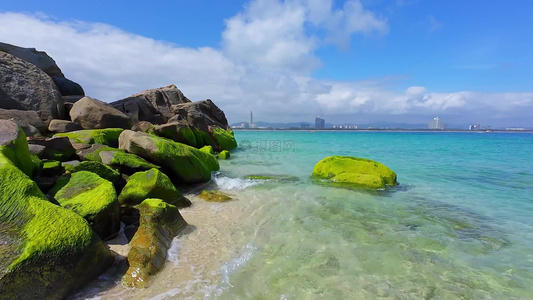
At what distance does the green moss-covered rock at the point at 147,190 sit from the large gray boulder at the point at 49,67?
49.7ft

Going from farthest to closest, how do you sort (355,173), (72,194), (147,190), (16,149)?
(355,173) < (147,190) < (72,194) < (16,149)

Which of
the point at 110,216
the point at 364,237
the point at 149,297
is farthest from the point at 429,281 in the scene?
the point at 110,216

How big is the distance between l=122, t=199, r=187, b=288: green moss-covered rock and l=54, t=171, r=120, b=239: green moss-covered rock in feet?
1.78

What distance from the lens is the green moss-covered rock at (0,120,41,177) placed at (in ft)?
16.1

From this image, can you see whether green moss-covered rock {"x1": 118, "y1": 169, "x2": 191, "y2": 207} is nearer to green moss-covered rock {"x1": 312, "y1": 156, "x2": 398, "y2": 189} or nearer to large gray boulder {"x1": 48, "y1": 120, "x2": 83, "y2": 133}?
green moss-covered rock {"x1": 312, "y1": 156, "x2": 398, "y2": 189}

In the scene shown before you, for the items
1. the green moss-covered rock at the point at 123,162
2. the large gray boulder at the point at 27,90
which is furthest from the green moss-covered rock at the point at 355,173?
the large gray boulder at the point at 27,90

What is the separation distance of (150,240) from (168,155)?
15.8 feet

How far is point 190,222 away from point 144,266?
2.24 meters

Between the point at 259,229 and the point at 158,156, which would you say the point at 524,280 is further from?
the point at 158,156

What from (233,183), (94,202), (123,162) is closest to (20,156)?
(94,202)

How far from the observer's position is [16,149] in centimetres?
522

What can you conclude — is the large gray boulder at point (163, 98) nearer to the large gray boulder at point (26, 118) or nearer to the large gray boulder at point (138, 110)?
the large gray boulder at point (138, 110)

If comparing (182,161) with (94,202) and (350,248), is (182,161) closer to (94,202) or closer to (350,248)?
(94,202)

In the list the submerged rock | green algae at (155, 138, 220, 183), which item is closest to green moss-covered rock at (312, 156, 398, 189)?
green algae at (155, 138, 220, 183)
